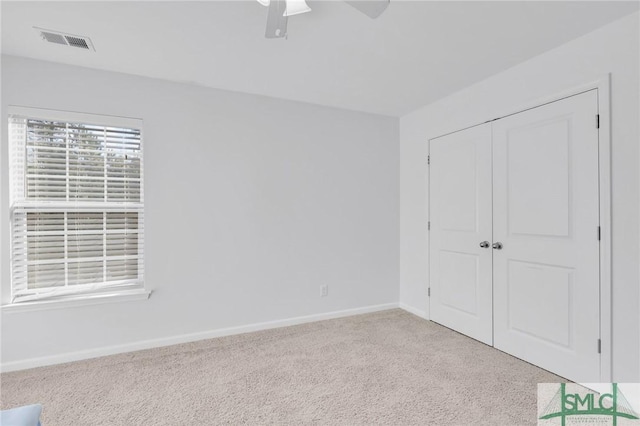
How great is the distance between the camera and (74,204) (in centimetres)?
267

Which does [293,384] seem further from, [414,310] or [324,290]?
[414,310]

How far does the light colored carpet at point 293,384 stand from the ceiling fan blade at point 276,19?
224cm

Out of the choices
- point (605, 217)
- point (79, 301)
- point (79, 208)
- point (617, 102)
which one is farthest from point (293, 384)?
point (617, 102)

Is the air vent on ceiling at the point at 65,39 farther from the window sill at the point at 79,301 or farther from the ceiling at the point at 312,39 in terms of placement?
the window sill at the point at 79,301

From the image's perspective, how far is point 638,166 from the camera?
197 centimetres

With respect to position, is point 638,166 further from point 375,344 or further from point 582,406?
point 375,344

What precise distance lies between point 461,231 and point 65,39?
11.9 ft

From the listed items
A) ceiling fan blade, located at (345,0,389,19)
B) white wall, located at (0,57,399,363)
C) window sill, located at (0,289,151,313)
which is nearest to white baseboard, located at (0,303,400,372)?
white wall, located at (0,57,399,363)

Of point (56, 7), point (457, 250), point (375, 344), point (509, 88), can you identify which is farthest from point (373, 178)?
point (56, 7)

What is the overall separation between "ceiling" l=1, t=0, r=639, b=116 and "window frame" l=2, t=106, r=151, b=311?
43 centimetres

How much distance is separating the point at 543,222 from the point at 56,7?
3595 millimetres

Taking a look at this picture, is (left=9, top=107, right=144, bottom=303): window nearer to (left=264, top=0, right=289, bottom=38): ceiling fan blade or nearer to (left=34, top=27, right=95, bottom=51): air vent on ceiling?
(left=34, top=27, right=95, bottom=51): air vent on ceiling

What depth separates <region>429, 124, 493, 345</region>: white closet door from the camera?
297cm

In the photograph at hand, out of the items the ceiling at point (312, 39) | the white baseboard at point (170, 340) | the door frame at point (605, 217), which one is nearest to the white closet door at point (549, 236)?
the door frame at point (605, 217)
